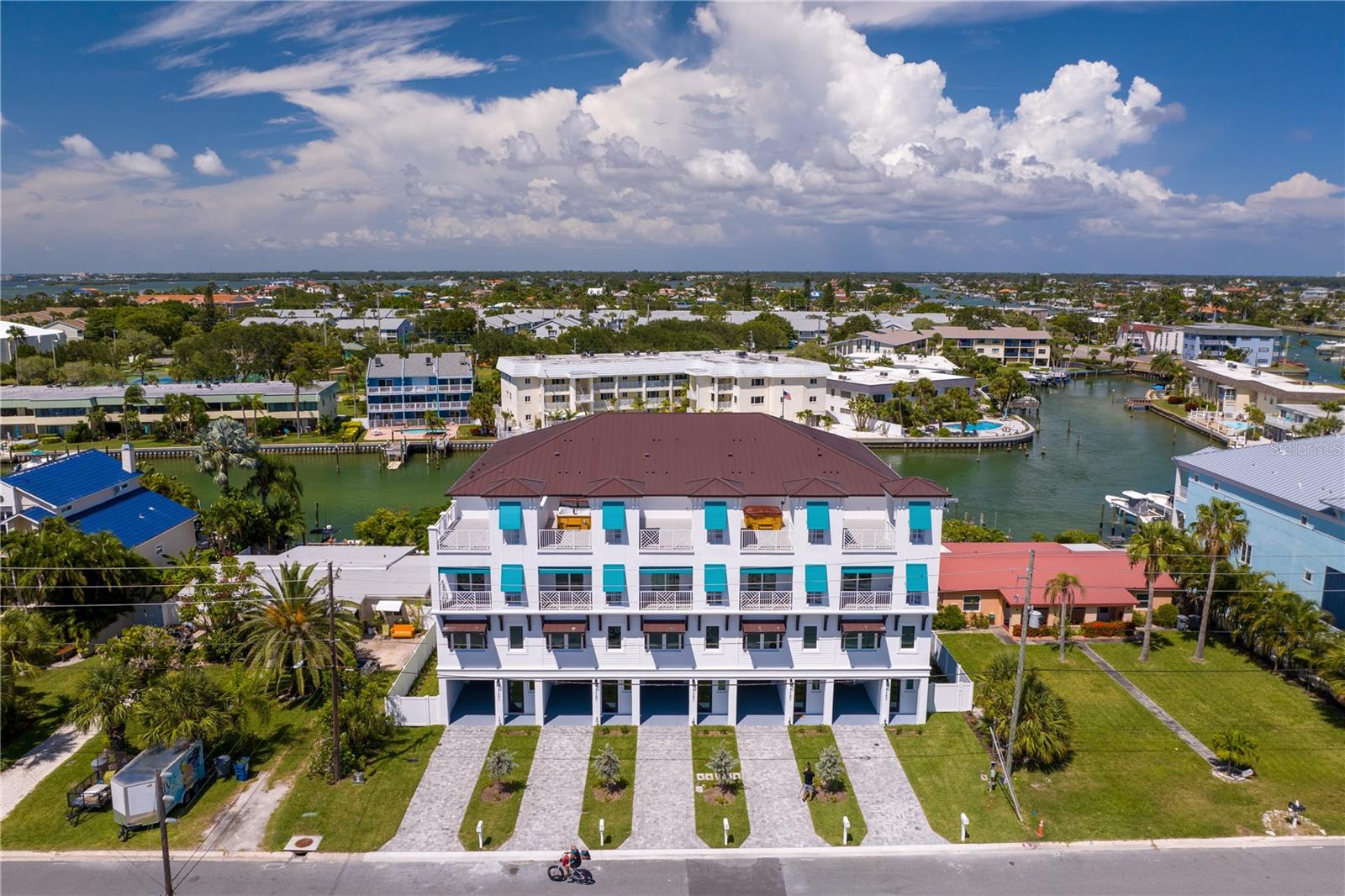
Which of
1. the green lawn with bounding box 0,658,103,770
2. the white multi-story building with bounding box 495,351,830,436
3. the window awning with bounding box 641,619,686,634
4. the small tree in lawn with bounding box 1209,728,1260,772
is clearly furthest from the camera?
the white multi-story building with bounding box 495,351,830,436

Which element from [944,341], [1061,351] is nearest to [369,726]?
[944,341]

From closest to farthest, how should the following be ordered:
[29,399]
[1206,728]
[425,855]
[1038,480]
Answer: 1. [425,855]
2. [1206,728]
3. [1038,480]
4. [29,399]

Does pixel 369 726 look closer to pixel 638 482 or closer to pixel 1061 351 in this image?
pixel 638 482

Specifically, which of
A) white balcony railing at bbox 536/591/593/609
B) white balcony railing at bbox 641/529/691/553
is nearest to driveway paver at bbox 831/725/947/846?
white balcony railing at bbox 641/529/691/553

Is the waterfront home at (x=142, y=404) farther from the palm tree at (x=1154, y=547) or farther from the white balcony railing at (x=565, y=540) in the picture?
the palm tree at (x=1154, y=547)

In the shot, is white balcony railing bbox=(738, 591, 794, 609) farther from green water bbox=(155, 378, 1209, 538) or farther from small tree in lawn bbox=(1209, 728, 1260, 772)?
green water bbox=(155, 378, 1209, 538)

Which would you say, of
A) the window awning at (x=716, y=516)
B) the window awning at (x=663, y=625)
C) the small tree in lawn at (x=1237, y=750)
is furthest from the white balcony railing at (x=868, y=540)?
the small tree in lawn at (x=1237, y=750)

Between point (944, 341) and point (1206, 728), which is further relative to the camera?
point (944, 341)
